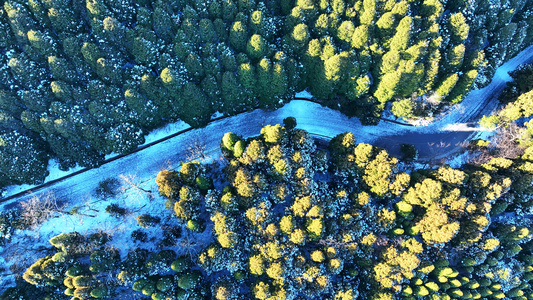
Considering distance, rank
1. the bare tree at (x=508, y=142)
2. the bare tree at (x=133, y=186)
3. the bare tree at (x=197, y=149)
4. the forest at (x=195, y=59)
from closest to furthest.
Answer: the forest at (x=195, y=59) → the bare tree at (x=133, y=186) → the bare tree at (x=197, y=149) → the bare tree at (x=508, y=142)

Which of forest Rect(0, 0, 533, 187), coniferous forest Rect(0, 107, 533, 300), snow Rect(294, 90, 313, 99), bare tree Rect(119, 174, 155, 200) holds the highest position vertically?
forest Rect(0, 0, 533, 187)

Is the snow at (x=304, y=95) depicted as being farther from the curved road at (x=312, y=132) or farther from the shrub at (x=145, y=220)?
the shrub at (x=145, y=220)

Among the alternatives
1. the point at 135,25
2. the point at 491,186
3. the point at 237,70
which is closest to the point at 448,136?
the point at 491,186

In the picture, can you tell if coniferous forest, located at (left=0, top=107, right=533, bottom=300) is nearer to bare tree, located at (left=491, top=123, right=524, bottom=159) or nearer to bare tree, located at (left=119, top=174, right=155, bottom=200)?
bare tree, located at (left=491, top=123, right=524, bottom=159)

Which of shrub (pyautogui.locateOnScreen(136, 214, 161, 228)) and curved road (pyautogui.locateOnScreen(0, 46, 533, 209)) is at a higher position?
curved road (pyautogui.locateOnScreen(0, 46, 533, 209))

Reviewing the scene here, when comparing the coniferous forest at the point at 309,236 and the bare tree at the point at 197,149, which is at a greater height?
the bare tree at the point at 197,149

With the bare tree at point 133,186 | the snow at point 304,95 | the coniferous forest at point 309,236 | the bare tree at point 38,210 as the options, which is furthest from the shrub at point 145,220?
the snow at point 304,95

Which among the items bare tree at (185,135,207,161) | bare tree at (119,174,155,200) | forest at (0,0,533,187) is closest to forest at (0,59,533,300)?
bare tree at (119,174,155,200)
